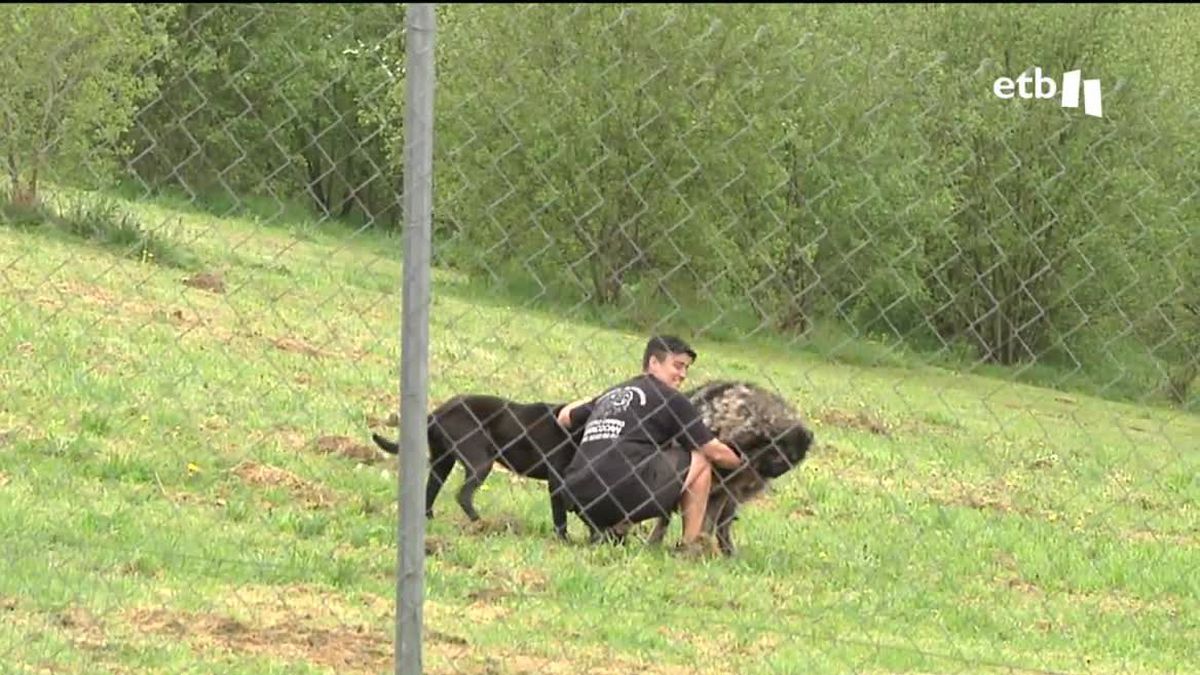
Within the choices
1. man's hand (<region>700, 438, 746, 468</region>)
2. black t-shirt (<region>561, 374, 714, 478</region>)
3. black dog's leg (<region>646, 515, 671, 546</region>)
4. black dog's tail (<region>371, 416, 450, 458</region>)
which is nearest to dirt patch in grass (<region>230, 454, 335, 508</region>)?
black dog's tail (<region>371, 416, 450, 458</region>)

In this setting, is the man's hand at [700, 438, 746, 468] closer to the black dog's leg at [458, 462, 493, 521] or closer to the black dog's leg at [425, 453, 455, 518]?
the black dog's leg at [458, 462, 493, 521]

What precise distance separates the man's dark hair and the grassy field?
0.41 ft

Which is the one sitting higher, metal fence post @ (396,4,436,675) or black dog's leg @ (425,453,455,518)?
metal fence post @ (396,4,436,675)

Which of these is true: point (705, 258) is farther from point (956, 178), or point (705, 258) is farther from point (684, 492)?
point (684, 492)

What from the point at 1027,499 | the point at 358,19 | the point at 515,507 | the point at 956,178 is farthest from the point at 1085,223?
the point at 1027,499

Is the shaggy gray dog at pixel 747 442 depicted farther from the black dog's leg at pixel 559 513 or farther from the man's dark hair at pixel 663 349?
the man's dark hair at pixel 663 349

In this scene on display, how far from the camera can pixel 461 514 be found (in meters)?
10.2

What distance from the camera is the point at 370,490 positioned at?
1036 centimetres

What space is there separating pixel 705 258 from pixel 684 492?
3.73 metres

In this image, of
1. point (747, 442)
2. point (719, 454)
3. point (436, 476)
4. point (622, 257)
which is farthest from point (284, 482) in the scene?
point (622, 257)

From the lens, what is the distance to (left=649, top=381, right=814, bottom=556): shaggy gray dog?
9398 millimetres

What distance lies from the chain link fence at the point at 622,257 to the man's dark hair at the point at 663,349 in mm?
110

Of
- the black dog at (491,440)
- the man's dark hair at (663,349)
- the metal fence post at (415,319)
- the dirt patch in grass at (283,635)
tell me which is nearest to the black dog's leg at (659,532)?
the black dog at (491,440)

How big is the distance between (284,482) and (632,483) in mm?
→ 2035
